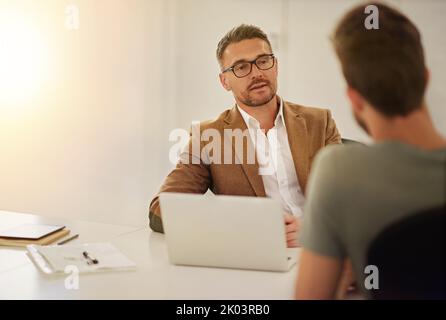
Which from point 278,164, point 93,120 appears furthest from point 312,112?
point 93,120

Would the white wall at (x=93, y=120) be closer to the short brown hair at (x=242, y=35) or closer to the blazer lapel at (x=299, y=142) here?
the short brown hair at (x=242, y=35)

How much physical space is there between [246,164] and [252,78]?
0.36 meters

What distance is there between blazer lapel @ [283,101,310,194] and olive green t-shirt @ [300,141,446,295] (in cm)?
115

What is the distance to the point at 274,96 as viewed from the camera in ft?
7.45

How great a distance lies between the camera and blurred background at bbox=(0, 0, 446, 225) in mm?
3299

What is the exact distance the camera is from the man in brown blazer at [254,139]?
2.14 metres

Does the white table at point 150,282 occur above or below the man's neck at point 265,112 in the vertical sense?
below

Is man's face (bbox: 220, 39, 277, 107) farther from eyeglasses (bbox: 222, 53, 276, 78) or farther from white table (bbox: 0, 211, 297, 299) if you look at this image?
white table (bbox: 0, 211, 297, 299)

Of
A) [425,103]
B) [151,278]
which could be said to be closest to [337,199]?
[425,103]

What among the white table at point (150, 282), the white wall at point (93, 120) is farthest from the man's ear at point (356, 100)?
the white wall at point (93, 120)

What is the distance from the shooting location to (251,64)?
87.7 inches

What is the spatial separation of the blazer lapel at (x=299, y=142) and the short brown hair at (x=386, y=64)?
3.83 feet

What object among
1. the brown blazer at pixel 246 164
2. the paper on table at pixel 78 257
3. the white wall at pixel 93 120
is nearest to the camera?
the paper on table at pixel 78 257

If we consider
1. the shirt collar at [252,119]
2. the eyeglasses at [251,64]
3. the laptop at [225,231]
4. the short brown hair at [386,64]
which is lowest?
the laptop at [225,231]
